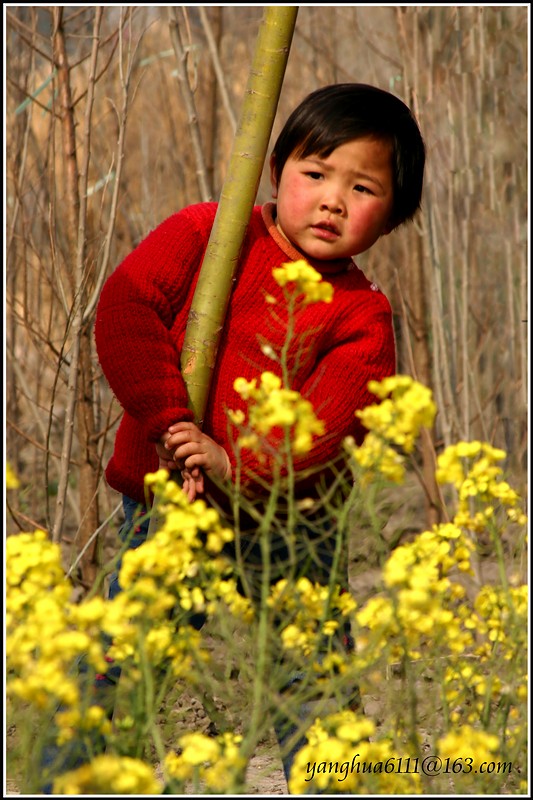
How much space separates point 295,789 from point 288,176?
1.09 m

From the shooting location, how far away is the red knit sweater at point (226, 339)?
5.96 feet

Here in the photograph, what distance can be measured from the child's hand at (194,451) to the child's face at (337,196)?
0.44 meters

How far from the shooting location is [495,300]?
3.71 metres

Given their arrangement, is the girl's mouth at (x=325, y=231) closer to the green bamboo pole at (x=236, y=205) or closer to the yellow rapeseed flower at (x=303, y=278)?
the green bamboo pole at (x=236, y=205)

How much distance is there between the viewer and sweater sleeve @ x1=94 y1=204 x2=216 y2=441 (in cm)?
178

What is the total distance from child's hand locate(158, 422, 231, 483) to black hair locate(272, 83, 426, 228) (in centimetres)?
57

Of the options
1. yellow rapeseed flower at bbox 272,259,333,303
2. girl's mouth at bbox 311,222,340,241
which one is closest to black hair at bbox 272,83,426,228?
girl's mouth at bbox 311,222,340,241

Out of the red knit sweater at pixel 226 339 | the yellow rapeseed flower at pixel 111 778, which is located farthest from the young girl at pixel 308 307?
the yellow rapeseed flower at pixel 111 778

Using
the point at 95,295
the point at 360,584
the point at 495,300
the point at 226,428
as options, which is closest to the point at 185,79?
the point at 95,295

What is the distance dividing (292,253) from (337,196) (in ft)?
0.55

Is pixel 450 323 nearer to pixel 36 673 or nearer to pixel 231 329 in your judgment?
pixel 231 329

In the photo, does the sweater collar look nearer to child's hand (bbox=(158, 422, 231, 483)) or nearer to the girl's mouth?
the girl's mouth

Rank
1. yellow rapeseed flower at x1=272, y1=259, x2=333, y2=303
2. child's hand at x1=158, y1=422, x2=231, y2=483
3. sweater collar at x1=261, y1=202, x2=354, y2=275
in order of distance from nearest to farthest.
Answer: yellow rapeseed flower at x1=272, y1=259, x2=333, y2=303
child's hand at x1=158, y1=422, x2=231, y2=483
sweater collar at x1=261, y1=202, x2=354, y2=275

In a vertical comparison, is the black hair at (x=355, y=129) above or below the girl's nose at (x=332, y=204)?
above
